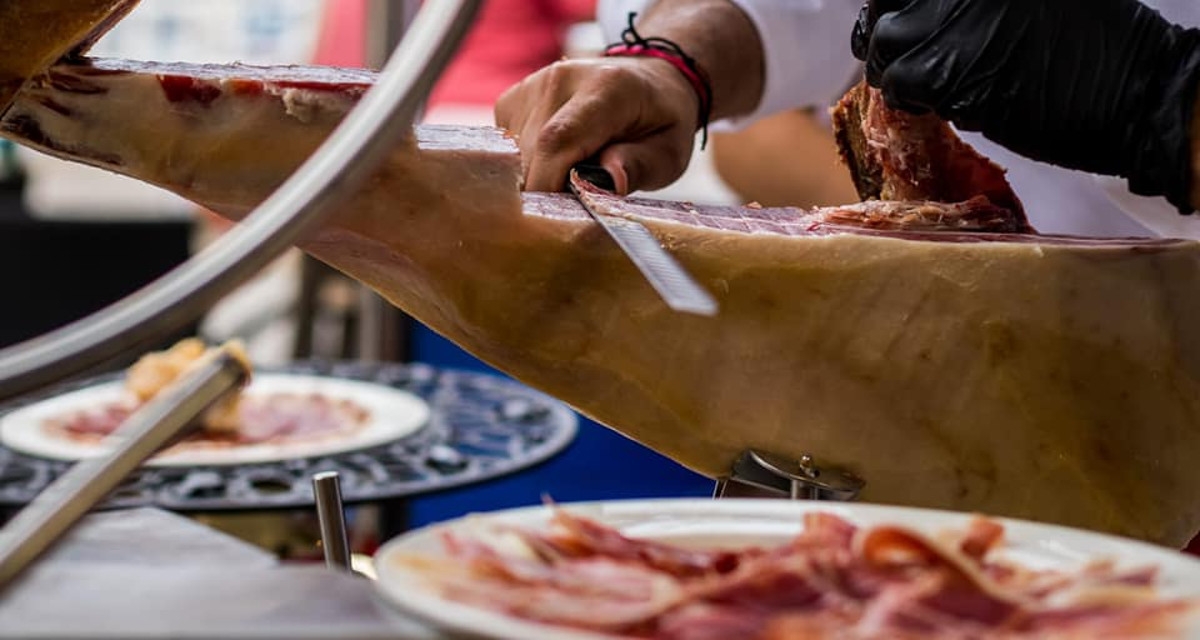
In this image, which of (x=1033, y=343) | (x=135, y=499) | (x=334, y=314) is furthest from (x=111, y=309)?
(x=334, y=314)

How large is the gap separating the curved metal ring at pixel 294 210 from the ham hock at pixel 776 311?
0.28 m

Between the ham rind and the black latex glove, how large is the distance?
0.23ft

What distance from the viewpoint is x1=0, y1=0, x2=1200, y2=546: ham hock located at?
93cm

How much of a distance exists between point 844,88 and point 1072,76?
1.17 meters

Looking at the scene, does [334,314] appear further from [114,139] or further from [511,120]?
[114,139]

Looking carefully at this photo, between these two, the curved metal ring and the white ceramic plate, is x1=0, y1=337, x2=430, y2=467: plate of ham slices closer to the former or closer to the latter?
the white ceramic plate

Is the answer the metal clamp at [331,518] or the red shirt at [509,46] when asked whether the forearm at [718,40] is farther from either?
the red shirt at [509,46]

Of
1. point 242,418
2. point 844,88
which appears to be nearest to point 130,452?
point 242,418

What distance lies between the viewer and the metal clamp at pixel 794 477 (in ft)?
3.11

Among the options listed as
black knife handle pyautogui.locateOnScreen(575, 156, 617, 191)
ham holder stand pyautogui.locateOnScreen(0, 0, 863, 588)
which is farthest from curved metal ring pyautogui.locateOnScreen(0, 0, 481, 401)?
black knife handle pyautogui.locateOnScreen(575, 156, 617, 191)

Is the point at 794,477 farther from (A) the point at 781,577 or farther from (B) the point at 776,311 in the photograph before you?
(A) the point at 781,577

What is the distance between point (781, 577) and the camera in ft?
1.75

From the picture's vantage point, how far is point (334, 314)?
5184mm

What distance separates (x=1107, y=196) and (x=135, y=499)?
114cm
